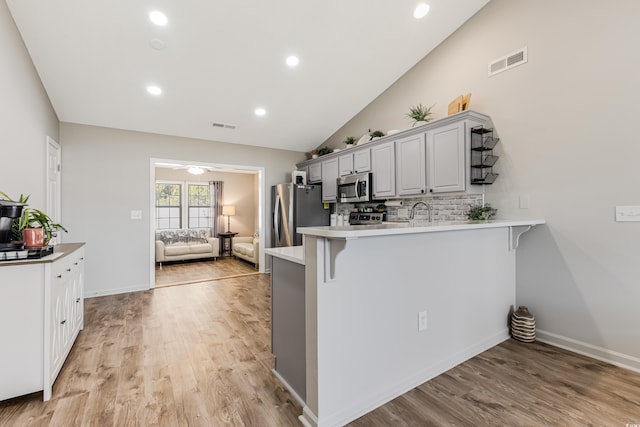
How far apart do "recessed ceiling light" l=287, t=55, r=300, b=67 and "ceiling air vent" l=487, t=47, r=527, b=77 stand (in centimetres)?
211

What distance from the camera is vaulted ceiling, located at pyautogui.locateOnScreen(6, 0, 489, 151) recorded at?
2.78 metres

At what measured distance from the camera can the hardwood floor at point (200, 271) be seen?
17.2 ft

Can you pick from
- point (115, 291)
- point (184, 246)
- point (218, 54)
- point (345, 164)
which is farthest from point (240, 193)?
point (218, 54)

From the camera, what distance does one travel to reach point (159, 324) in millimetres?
3121

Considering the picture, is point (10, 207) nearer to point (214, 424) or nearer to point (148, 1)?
point (214, 424)

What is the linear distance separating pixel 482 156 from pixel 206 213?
735cm

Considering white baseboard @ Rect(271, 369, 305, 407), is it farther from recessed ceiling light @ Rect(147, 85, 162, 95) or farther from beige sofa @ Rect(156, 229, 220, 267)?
beige sofa @ Rect(156, 229, 220, 267)

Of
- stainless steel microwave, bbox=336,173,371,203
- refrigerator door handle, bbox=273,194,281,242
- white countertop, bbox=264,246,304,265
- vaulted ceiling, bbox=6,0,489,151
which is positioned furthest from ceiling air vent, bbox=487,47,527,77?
refrigerator door handle, bbox=273,194,281,242

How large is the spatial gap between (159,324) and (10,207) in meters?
1.77

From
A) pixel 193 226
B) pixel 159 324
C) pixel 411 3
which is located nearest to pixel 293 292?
pixel 159 324

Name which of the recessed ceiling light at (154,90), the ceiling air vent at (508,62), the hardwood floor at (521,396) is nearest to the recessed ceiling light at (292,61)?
the recessed ceiling light at (154,90)

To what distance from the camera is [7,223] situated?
186cm

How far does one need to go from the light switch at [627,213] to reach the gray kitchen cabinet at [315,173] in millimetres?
3883

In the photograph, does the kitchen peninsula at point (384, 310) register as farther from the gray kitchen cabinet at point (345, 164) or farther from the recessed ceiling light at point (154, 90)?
the recessed ceiling light at point (154, 90)
